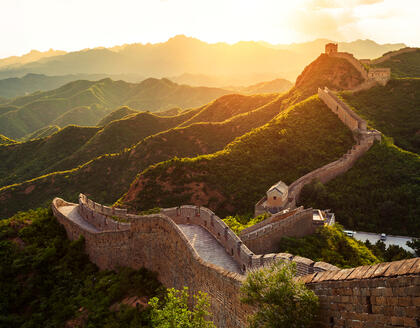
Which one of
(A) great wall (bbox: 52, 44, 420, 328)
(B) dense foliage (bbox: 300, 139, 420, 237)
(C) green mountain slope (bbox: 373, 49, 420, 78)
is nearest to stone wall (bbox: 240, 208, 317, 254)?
(A) great wall (bbox: 52, 44, 420, 328)

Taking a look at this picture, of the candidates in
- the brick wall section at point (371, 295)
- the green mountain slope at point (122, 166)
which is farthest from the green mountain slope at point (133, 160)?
the brick wall section at point (371, 295)

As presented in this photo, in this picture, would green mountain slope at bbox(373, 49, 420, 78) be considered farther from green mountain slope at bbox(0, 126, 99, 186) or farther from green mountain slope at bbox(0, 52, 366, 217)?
green mountain slope at bbox(0, 126, 99, 186)

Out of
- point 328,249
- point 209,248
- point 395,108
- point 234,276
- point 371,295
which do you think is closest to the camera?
point 371,295

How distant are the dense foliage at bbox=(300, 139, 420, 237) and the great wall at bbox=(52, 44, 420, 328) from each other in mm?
4573

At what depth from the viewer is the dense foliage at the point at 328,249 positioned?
56.0 feet

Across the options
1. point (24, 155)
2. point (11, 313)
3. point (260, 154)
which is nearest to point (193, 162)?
point (260, 154)

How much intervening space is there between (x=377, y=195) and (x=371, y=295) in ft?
103

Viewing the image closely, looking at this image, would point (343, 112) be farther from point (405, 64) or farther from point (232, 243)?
point (405, 64)

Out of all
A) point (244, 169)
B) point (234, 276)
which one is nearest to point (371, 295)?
point (234, 276)

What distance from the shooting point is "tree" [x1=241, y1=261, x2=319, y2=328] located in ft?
18.3

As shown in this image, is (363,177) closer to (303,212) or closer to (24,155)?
(303,212)

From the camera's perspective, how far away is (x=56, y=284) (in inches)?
709

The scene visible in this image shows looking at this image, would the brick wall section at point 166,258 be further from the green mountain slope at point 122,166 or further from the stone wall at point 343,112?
the green mountain slope at point 122,166

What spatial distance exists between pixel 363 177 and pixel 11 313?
32846mm
